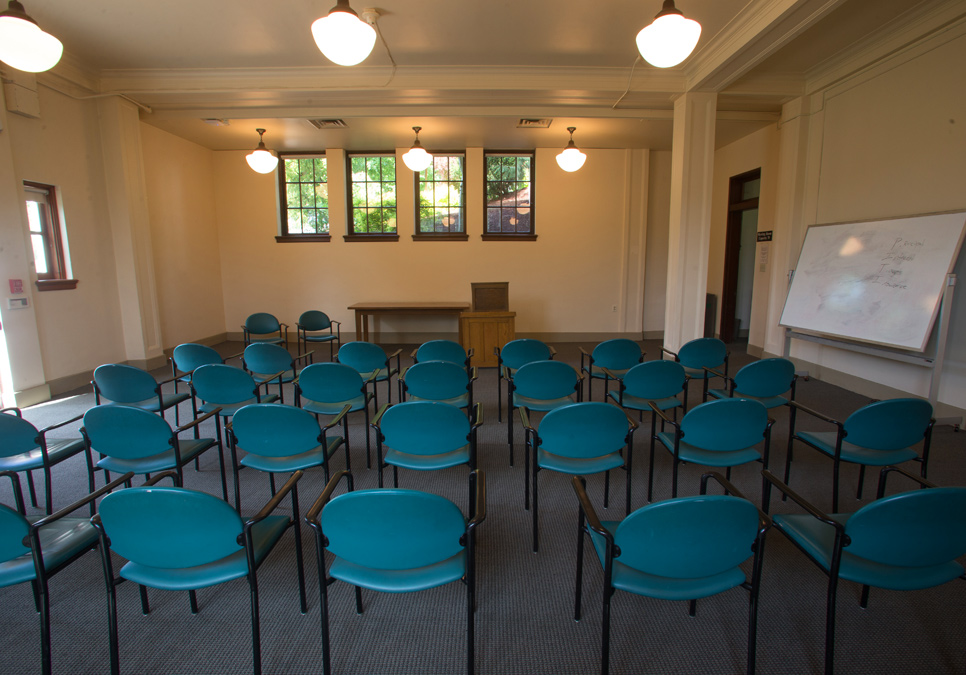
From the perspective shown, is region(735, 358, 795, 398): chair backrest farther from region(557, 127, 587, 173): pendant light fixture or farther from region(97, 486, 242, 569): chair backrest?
region(557, 127, 587, 173): pendant light fixture

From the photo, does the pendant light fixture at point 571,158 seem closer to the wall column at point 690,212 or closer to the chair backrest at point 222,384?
the wall column at point 690,212

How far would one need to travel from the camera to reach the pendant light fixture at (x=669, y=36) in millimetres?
2926

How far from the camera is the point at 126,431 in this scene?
7.32 ft

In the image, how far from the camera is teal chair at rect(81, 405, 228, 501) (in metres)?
2.18

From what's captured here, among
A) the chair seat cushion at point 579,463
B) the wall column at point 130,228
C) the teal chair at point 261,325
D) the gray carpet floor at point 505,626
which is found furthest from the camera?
the teal chair at point 261,325

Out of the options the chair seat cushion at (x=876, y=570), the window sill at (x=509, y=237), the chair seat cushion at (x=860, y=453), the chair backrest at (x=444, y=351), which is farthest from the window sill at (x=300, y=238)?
the chair seat cushion at (x=876, y=570)

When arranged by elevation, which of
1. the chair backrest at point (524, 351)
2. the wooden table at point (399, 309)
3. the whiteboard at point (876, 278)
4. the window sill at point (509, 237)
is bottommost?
the chair backrest at point (524, 351)

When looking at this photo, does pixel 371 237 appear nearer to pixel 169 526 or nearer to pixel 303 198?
pixel 303 198

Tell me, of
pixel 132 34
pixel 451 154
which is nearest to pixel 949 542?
pixel 132 34

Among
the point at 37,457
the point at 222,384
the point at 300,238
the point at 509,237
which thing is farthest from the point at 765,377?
the point at 300,238

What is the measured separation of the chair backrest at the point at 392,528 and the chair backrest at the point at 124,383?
255 cm

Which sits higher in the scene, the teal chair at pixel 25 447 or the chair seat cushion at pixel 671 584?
the teal chair at pixel 25 447

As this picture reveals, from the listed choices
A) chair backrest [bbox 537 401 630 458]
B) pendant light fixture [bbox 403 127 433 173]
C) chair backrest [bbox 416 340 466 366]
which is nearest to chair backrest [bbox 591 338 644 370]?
chair backrest [bbox 416 340 466 366]

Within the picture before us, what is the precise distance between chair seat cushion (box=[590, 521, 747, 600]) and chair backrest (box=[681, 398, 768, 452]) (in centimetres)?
83
